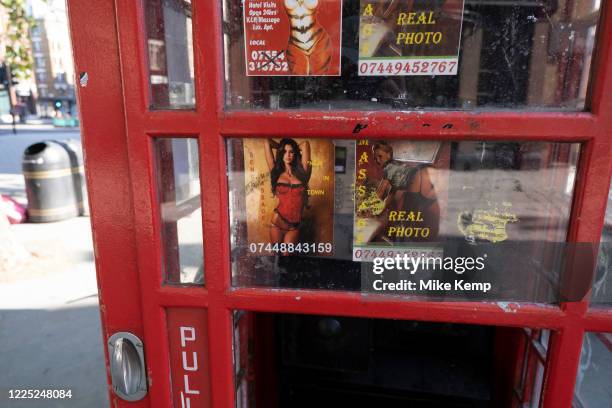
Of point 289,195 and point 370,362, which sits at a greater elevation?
point 289,195

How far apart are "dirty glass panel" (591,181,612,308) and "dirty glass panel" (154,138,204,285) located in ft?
2.61

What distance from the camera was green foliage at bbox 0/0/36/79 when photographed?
17.6ft

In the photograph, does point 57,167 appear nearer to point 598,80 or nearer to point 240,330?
point 240,330

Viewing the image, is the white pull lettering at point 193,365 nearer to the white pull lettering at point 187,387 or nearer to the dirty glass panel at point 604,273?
the white pull lettering at point 187,387

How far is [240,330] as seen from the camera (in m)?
1.34

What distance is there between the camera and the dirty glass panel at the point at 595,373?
3.26 ft

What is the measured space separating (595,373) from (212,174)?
0.96 m

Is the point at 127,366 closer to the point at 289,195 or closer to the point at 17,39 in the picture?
the point at 289,195

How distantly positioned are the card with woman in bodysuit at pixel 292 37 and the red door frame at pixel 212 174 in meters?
0.07

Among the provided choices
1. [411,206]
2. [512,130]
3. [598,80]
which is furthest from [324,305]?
[598,80]

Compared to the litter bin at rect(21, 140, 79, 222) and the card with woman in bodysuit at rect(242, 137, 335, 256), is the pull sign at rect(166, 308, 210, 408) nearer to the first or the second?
the card with woman in bodysuit at rect(242, 137, 335, 256)

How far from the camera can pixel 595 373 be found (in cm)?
100

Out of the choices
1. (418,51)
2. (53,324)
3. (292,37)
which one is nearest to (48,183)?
(53,324)

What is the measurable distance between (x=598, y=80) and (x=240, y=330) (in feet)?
3.58
